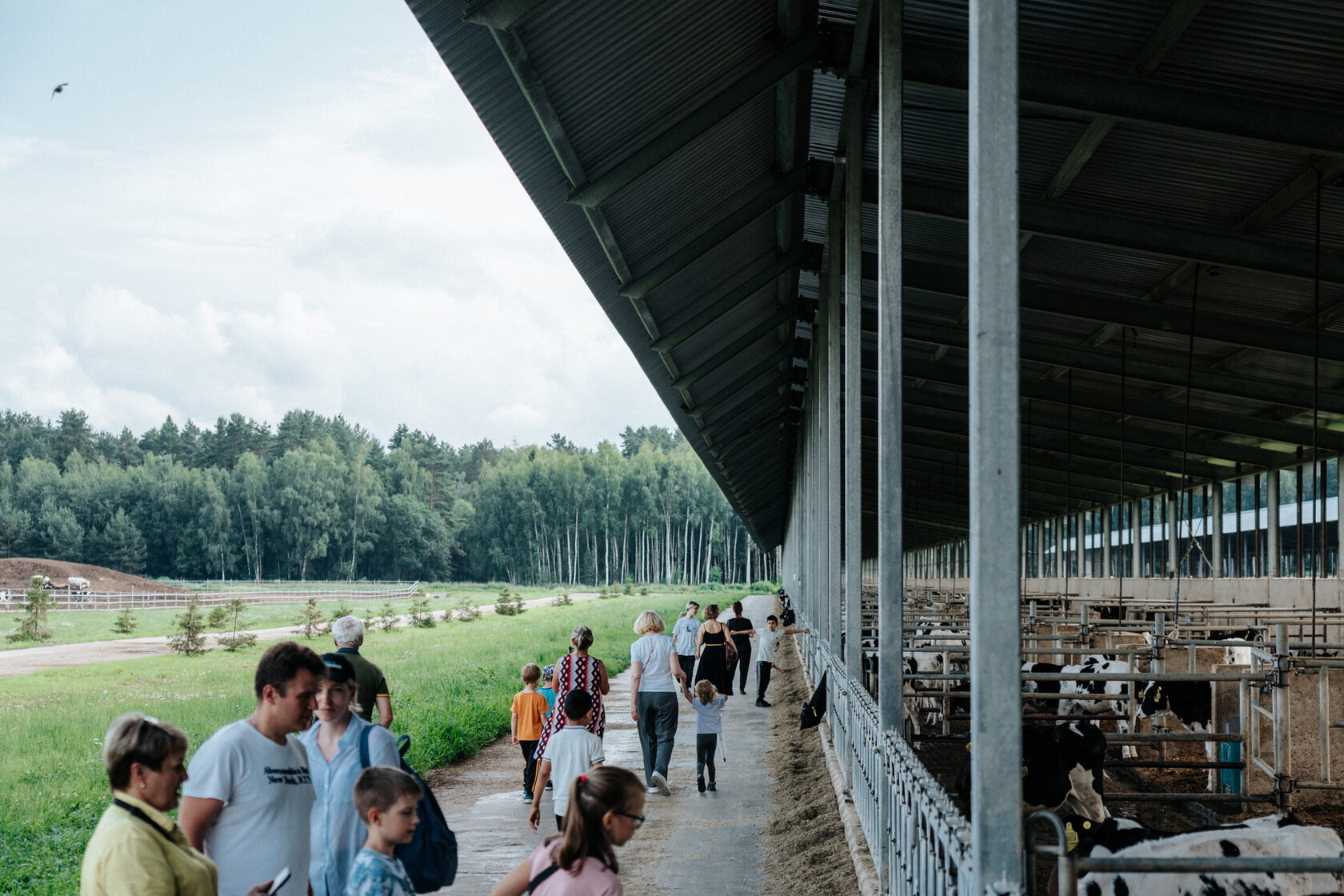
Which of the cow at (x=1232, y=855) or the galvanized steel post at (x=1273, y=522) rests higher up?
the galvanized steel post at (x=1273, y=522)

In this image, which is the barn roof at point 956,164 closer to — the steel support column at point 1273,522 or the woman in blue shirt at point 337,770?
the woman in blue shirt at point 337,770

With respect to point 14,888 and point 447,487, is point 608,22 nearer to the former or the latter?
point 14,888

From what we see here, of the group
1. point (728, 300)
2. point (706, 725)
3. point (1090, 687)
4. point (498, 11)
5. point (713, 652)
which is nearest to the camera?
point (498, 11)

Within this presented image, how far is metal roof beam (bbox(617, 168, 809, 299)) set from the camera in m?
13.0

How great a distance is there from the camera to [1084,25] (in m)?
7.89

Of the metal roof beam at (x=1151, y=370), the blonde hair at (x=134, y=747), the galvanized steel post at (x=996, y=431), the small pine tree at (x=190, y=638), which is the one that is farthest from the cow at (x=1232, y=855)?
the small pine tree at (x=190, y=638)

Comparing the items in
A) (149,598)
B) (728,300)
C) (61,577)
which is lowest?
(149,598)

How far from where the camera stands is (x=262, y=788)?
3.86m

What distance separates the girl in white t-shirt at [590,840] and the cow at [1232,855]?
2.82 meters

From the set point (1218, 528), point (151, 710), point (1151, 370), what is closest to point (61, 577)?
point (151, 710)

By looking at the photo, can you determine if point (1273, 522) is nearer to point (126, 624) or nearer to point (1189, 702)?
point (1189, 702)

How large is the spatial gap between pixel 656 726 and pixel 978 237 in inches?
324

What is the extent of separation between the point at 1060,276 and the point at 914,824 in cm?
927

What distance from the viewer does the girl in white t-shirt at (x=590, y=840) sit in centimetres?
343
